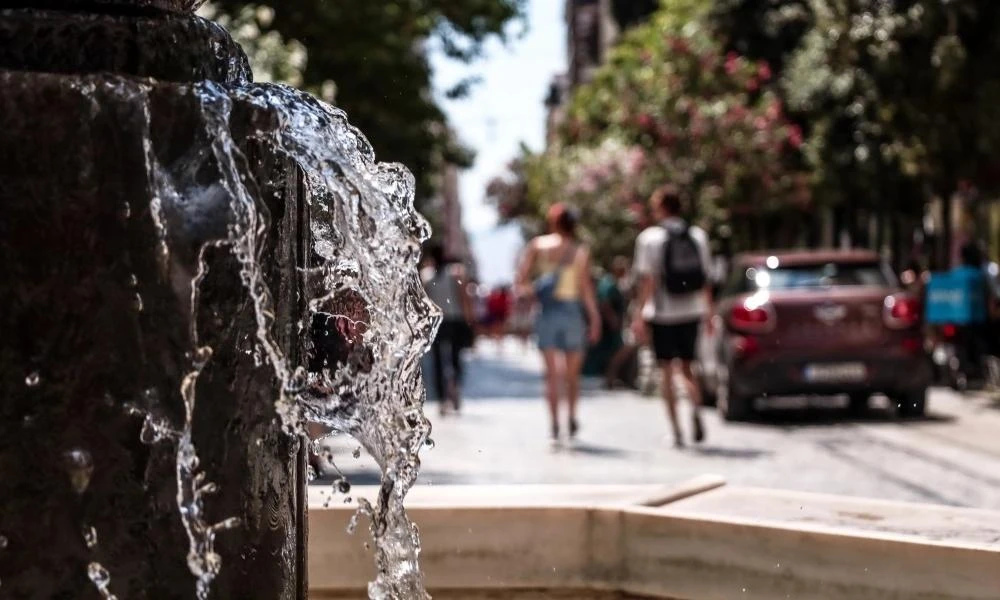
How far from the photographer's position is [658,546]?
461 centimetres

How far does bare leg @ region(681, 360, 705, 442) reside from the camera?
13.2m

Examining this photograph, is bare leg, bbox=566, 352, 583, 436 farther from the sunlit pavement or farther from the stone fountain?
the stone fountain

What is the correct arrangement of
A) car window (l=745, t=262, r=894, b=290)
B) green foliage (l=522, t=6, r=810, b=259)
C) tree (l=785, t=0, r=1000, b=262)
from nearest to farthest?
car window (l=745, t=262, r=894, b=290)
tree (l=785, t=0, r=1000, b=262)
green foliage (l=522, t=6, r=810, b=259)

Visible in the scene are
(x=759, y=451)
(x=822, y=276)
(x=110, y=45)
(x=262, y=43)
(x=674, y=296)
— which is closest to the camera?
(x=110, y=45)

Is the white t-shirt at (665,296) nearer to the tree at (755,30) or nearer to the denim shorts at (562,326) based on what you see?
the denim shorts at (562,326)

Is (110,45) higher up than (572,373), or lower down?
higher up

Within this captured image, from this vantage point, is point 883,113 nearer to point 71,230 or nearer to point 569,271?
point 569,271

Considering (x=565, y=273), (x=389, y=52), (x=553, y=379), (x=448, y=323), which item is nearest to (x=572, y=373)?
(x=553, y=379)

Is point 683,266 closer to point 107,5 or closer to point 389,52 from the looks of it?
point 107,5

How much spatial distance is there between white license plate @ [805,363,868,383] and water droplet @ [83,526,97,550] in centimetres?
1349

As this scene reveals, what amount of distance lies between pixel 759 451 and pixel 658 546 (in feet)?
28.2

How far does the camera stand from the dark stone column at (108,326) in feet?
9.77

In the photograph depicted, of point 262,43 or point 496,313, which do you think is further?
point 496,313

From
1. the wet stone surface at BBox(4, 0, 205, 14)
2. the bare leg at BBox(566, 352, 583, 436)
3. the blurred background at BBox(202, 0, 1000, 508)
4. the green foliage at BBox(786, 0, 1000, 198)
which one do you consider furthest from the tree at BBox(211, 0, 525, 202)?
the wet stone surface at BBox(4, 0, 205, 14)
